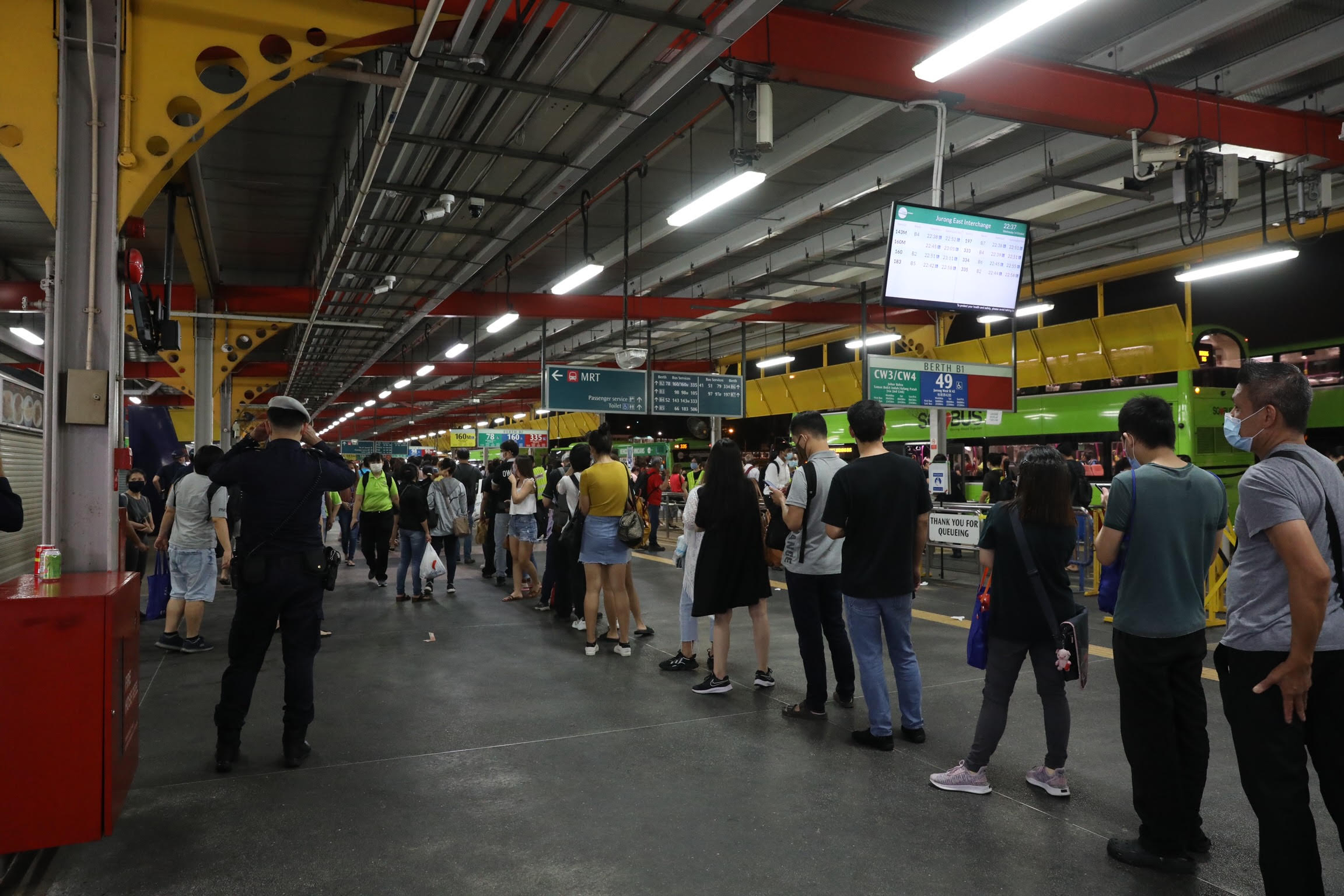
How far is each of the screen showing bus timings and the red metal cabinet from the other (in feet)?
19.5

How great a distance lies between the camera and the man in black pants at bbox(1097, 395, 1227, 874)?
3.14 meters

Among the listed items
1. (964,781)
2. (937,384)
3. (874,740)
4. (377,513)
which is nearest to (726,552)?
(874,740)

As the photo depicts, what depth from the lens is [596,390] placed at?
37.5ft

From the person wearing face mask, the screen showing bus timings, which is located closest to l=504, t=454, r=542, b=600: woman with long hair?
the person wearing face mask

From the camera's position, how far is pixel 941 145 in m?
7.02

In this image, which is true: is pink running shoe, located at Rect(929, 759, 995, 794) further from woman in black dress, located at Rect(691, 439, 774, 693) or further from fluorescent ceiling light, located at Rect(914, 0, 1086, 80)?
fluorescent ceiling light, located at Rect(914, 0, 1086, 80)

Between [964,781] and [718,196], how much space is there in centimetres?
495

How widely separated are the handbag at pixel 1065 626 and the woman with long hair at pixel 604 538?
3385 millimetres

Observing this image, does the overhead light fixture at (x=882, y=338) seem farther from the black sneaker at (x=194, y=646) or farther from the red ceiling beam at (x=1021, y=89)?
the black sneaker at (x=194, y=646)

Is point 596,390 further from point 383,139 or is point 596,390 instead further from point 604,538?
point 383,139

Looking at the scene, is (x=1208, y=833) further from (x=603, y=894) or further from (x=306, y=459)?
(x=306, y=459)

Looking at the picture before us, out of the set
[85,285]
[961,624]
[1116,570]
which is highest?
[85,285]

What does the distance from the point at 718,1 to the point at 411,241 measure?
204 inches

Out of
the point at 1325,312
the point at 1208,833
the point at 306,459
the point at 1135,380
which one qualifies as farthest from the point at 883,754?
the point at 1325,312
